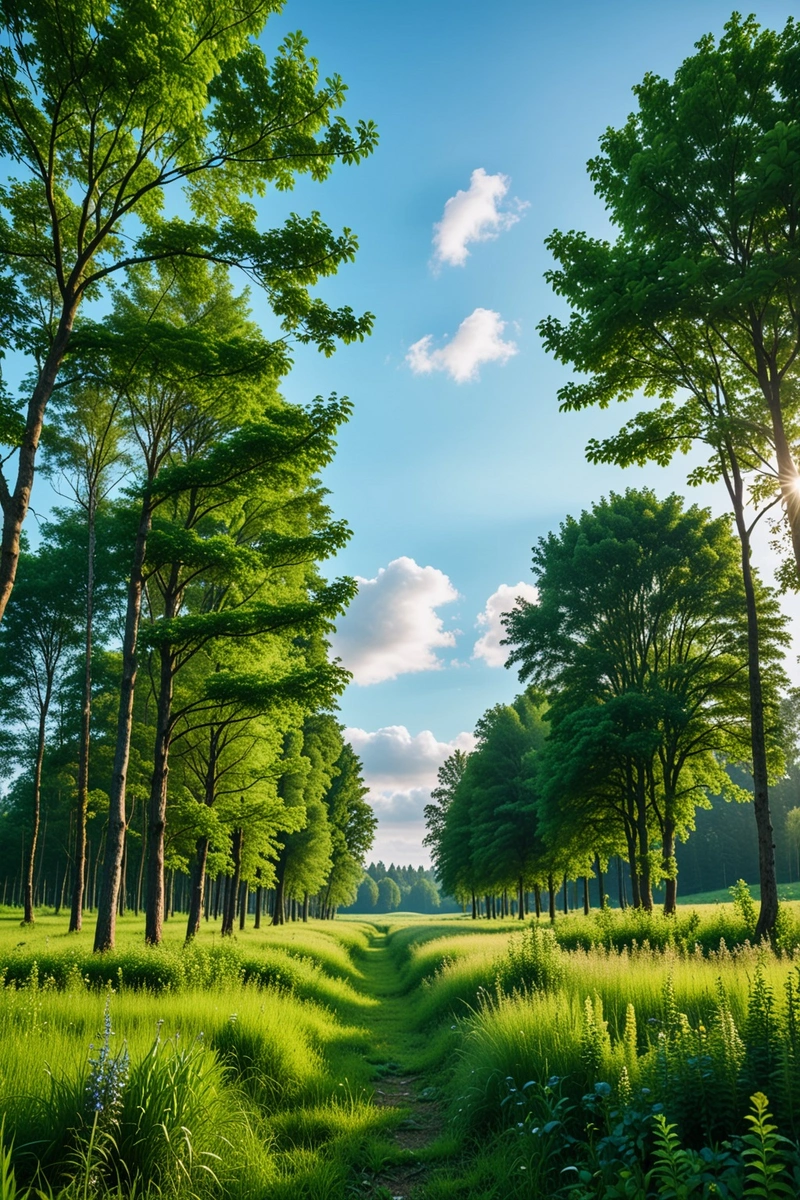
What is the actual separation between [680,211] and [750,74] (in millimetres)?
1952

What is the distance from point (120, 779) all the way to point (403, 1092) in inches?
296

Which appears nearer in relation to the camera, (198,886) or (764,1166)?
(764,1166)

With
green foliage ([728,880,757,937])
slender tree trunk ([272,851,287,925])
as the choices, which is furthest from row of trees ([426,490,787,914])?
slender tree trunk ([272,851,287,925])

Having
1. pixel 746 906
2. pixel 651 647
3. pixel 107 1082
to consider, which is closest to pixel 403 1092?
pixel 107 1082

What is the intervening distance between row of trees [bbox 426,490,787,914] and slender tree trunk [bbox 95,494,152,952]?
43.8 feet

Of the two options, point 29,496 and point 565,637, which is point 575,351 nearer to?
point 29,496

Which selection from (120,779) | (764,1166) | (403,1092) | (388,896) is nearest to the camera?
(764,1166)

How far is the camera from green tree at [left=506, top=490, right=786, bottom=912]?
2086 cm

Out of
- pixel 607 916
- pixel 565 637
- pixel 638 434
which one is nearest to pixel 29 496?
pixel 638 434

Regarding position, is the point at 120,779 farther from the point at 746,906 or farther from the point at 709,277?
the point at 709,277

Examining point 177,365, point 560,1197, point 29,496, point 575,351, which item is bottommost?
point 560,1197

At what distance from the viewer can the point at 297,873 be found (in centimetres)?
3366

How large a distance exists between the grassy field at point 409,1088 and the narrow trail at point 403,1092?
42mm

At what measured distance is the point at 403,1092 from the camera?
798 centimetres
